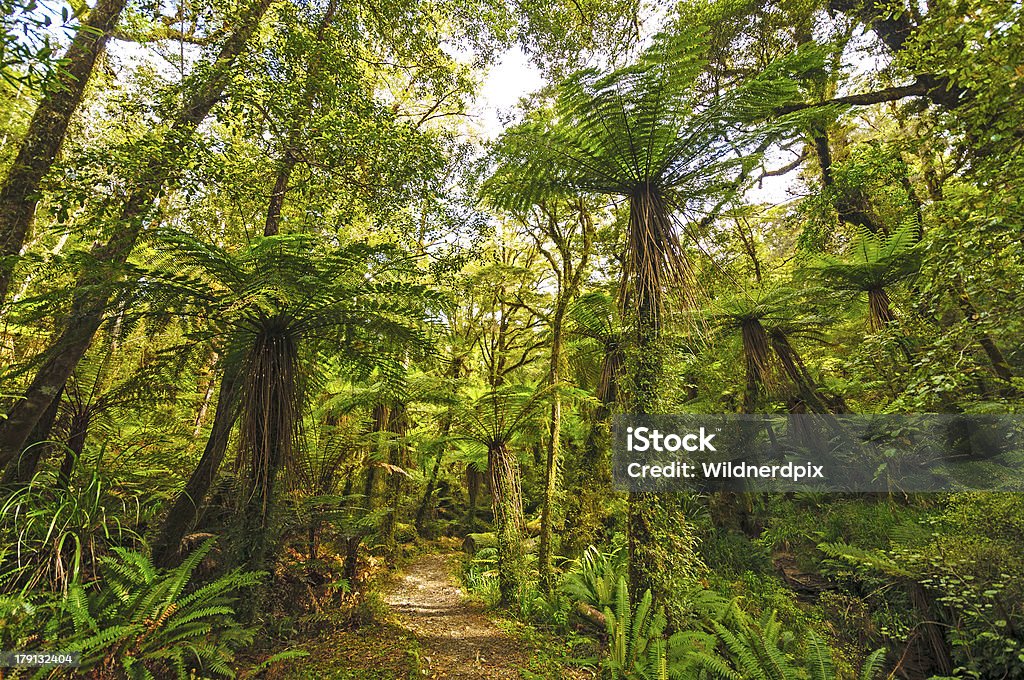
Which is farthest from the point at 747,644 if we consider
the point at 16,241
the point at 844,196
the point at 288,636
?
the point at 16,241

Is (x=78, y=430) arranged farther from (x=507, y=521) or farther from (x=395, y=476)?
(x=395, y=476)

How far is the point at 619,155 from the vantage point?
3.42 m

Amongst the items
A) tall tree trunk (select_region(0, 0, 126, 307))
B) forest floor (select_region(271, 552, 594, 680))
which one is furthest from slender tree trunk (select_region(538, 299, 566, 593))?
tall tree trunk (select_region(0, 0, 126, 307))

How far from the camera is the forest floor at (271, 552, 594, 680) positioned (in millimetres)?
3500

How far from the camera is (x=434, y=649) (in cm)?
413

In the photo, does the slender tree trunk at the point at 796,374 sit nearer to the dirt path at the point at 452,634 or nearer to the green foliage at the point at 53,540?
the dirt path at the point at 452,634

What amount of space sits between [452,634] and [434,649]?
0.51 metres

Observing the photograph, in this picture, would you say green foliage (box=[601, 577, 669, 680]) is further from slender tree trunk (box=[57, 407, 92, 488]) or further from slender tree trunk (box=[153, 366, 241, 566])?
slender tree trunk (box=[57, 407, 92, 488])

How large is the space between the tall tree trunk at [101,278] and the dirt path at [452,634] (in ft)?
12.6

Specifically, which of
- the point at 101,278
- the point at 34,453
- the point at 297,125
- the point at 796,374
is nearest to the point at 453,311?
the point at 297,125

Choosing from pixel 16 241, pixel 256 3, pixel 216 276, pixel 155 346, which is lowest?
pixel 155 346

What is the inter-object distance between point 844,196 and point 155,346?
28.2 feet

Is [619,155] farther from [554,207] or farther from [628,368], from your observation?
[554,207]

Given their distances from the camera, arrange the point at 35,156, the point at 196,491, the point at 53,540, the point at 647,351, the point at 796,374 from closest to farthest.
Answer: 1. the point at 53,540
2. the point at 35,156
3. the point at 647,351
4. the point at 196,491
5. the point at 796,374
